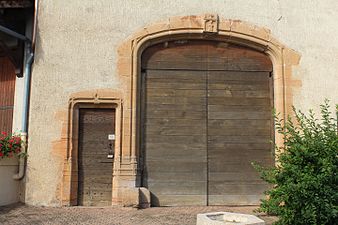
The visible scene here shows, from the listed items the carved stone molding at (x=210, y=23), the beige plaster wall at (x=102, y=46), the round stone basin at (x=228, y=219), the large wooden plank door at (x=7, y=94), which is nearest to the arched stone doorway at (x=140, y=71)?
the carved stone molding at (x=210, y=23)

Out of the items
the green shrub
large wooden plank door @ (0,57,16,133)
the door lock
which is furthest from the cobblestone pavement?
large wooden plank door @ (0,57,16,133)

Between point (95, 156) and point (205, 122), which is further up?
point (205, 122)

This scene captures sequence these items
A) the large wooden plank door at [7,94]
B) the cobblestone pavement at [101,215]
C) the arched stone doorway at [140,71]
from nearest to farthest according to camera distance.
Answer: the cobblestone pavement at [101,215]
the arched stone doorway at [140,71]
the large wooden plank door at [7,94]

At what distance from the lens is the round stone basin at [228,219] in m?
4.68

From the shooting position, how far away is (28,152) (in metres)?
7.71

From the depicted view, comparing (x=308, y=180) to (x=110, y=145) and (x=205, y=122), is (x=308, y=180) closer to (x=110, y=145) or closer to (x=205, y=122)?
(x=205, y=122)

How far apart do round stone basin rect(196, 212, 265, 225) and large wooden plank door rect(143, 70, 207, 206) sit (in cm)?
292

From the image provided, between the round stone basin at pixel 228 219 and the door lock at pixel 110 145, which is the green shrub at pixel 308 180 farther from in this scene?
the door lock at pixel 110 145

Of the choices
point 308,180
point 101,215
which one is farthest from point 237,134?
point 101,215

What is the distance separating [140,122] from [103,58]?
1.55 metres

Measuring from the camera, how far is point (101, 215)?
6809 mm

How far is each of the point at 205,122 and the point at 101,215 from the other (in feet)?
9.85

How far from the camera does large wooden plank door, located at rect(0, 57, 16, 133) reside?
8719mm

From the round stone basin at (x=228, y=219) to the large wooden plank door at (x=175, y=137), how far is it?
9.57ft
